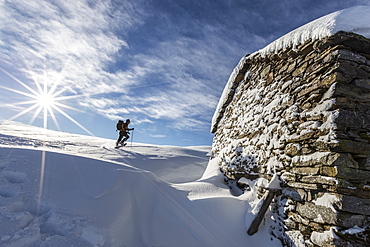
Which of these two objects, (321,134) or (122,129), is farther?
(122,129)

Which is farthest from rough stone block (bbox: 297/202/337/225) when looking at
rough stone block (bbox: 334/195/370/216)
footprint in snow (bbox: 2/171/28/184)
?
footprint in snow (bbox: 2/171/28/184)

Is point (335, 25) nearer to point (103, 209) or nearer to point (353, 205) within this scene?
point (353, 205)

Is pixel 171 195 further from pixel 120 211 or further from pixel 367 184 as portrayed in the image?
pixel 367 184

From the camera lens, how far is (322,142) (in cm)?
262

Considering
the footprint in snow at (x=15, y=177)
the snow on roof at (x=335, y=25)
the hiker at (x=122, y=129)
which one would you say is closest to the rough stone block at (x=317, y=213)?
the snow on roof at (x=335, y=25)

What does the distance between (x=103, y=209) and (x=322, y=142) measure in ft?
11.1

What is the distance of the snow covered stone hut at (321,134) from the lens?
7.69ft

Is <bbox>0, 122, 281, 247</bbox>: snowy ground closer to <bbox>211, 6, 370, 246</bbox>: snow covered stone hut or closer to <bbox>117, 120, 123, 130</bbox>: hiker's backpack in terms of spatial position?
<bbox>211, 6, 370, 246</bbox>: snow covered stone hut

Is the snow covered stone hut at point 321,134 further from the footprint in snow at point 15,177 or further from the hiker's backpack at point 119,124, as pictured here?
the hiker's backpack at point 119,124

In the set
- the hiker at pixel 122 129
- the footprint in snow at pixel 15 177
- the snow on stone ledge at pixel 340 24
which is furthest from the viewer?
the hiker at pixel 122 129

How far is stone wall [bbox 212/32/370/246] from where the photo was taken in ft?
7.66

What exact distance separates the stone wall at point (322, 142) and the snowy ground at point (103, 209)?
0.69m

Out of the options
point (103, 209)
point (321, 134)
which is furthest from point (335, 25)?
point (103, 209)

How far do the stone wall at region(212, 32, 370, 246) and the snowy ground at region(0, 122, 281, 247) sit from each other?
27.2 inches
